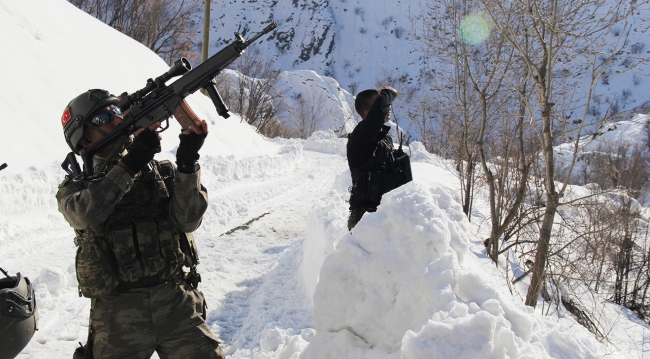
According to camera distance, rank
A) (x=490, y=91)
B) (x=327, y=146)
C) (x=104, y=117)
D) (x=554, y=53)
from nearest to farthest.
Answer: (x=104, y=117)
(x=554, y=53)
(x=490, y=91)
(x=327, y=146)

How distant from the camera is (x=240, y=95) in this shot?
28203 millimetres

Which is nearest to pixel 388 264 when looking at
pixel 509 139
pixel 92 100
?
pixel 92 100

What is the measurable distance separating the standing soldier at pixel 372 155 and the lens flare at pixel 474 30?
15.3ft

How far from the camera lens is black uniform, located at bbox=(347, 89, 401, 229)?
3.15 metres

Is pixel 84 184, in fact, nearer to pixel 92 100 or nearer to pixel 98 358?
pixel 92 100

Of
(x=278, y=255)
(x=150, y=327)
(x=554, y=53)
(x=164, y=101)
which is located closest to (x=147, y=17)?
(x=278, y=255)

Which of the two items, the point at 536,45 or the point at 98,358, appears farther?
the point at 536,45

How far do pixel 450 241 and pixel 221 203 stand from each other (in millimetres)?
6403

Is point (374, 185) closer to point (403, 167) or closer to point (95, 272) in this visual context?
point (403, 167)

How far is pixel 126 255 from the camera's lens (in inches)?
73.5

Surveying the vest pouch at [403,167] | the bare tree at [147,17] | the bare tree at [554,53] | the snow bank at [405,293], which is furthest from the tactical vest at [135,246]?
the bare tree at [147,17]

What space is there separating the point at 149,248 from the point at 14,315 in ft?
2.39

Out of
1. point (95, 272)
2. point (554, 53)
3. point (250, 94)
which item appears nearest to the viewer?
point (95, 272)

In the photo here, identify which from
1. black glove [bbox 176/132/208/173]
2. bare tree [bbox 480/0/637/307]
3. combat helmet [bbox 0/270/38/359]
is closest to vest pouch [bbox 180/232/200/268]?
black glove [bbox 176/132/208/173]
